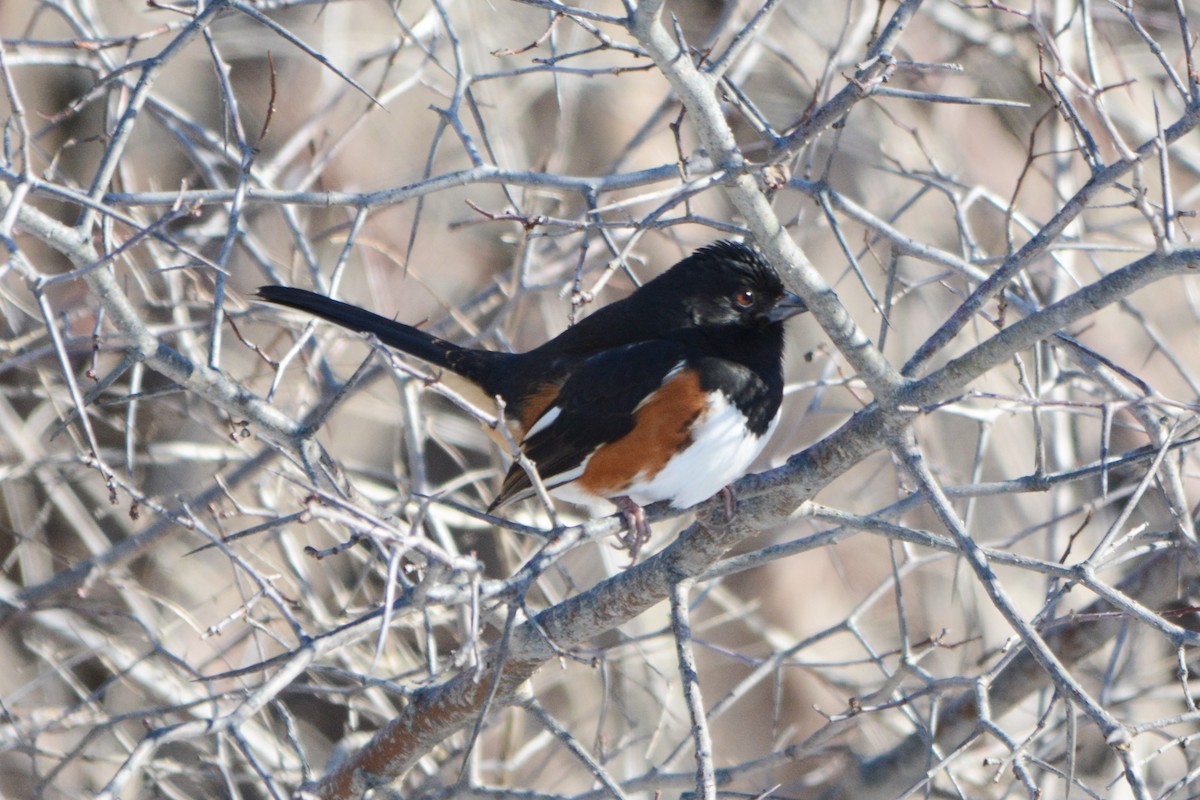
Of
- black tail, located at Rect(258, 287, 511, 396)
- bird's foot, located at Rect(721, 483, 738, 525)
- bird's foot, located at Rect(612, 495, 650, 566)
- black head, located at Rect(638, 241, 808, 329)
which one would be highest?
black tail, located at Rect(258, 287, 511, 396)

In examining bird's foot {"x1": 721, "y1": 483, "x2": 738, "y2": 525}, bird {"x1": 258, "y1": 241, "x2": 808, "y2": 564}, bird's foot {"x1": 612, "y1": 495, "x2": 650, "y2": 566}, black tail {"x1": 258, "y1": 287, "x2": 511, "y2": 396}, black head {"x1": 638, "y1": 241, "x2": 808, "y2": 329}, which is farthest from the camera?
black head {"x1": 638, "y1": 241, "x2": 808, "y2": 329}

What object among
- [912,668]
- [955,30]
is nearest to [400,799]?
[912,668]

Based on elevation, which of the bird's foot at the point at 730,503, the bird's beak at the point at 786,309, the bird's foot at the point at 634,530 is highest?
the bird's beak at the point at 786,309

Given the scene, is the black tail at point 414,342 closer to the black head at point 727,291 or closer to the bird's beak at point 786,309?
the black head at point 727,291

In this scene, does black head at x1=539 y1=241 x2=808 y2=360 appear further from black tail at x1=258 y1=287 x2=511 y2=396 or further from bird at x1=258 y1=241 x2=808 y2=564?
black tail at x1=258 y1=287 x2=511 y2=396

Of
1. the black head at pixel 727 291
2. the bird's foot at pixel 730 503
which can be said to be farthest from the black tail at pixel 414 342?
the bird's foot at pixel 730 503

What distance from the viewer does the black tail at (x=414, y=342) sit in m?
2.93

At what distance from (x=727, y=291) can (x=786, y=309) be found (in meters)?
0.17

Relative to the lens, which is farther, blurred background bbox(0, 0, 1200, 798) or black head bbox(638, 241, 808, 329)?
black head bbox(638, 241, 808, 329)

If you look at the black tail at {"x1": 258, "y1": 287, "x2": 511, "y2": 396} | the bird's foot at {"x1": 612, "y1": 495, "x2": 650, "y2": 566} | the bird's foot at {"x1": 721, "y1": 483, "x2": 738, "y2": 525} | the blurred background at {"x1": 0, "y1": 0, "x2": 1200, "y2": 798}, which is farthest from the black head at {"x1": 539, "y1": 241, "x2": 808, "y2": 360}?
the bird's foot at {"x1": 721, "y1": 483, "x2": 738, "y2": 525}

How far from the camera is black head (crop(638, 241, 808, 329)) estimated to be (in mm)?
3051

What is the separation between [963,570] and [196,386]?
12.0ft

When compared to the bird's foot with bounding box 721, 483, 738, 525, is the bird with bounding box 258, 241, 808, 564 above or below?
above

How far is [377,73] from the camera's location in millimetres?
4793
